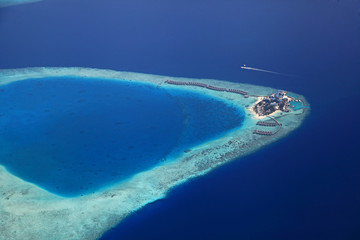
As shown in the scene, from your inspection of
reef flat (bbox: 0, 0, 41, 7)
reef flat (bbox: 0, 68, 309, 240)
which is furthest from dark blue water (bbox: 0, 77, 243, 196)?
reef flat (bbox: 0, 0, 41, 7)

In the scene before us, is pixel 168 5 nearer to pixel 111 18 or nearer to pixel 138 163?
pixel 111 18

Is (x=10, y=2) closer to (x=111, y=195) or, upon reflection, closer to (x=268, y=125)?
(x=111, y=195)

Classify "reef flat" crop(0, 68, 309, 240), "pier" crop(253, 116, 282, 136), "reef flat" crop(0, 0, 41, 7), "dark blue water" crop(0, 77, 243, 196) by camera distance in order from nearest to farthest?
1. "reef flat" crop(0, 68, 309, 240)
2. "dark blue water" crop(0, 77, 243, 196)
3. "pier" crop(253, 116, 282, 136)
4. "reef flat" crop(0, 0, 41, 7)

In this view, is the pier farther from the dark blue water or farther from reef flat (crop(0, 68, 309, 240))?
the dark blue water

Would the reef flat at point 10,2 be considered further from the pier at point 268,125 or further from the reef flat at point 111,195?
the pier at point 268,125

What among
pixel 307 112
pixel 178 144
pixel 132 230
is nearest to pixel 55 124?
pixel 178 144

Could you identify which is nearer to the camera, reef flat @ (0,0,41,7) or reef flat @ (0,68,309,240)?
reef flat @ (0,68,309,240)
